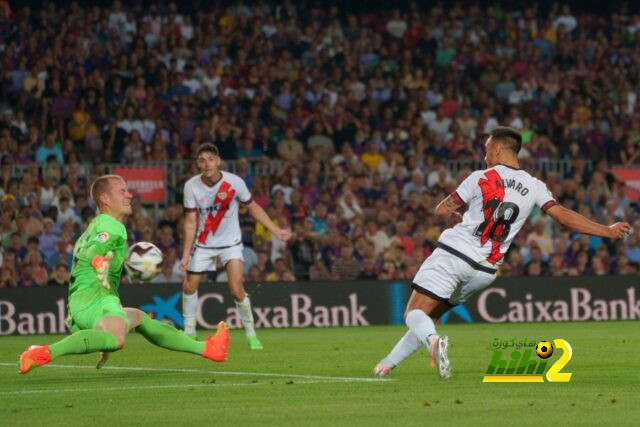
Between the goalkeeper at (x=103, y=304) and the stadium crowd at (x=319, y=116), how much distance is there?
1030 centimetres

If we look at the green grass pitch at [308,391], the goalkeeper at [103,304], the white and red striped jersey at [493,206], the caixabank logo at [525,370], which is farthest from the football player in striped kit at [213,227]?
the white and red striped jersey at [493,206]

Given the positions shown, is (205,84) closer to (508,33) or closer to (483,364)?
(508,33)

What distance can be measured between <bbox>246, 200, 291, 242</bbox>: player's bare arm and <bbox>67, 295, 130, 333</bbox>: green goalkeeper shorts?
14.4ft

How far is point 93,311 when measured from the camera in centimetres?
1128

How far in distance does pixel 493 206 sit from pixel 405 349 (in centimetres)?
131

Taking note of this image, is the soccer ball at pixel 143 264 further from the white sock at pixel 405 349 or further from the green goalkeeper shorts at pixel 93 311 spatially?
the white sock at pixel 405 349

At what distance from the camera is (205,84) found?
89.1 ft

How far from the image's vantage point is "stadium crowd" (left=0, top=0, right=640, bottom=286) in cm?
2362

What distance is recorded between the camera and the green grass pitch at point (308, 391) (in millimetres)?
8812

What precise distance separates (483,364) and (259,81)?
1525cm

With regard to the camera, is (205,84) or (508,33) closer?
(205,84)

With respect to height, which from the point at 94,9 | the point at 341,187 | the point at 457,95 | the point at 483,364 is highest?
the point at 94,9

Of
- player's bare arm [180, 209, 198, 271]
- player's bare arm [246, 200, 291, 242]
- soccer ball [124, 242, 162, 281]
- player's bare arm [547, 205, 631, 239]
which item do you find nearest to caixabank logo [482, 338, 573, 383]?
player's bare arm [547, 205, 631, 239]

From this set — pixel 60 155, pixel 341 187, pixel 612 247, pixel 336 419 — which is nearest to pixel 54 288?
pixel 60 155
